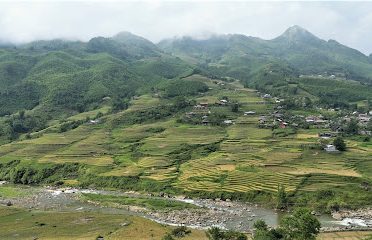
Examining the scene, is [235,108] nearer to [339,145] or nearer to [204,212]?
[339,145]

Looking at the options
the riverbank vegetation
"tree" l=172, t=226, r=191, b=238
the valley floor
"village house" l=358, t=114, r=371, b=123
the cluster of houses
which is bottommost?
the valley floor

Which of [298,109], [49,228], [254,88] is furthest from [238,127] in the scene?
[254,88]

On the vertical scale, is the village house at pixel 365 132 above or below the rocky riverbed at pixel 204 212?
above

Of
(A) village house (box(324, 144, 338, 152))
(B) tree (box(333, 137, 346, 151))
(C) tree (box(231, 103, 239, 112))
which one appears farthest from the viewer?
(C) tree (box(231, 103, 239, 112))

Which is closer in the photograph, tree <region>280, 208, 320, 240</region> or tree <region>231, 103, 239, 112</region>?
tree <region>280, 208, 320, 240</region>

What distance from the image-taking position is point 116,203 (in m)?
63.5

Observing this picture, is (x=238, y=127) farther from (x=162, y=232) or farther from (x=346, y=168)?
(x=162, y=232)

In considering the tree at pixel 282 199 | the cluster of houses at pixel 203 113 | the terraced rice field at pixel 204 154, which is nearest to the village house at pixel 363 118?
the terraced rice field at pixel 204 154

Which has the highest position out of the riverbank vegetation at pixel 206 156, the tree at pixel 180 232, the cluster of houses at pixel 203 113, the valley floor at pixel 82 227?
the cluster of houses at pixel 203 113

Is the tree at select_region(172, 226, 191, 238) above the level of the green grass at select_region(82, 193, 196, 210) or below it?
above

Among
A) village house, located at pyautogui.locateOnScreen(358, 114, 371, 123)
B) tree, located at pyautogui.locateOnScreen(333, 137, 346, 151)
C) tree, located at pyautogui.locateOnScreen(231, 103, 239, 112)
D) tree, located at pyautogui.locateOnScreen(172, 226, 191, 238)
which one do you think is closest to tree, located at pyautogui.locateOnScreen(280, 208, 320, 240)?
tree, located at pyautogui.locateOnScreen(172, 226, 191, 238)

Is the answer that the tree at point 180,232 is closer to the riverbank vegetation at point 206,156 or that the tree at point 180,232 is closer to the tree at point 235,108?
the riverbank vegetation at point 206,156

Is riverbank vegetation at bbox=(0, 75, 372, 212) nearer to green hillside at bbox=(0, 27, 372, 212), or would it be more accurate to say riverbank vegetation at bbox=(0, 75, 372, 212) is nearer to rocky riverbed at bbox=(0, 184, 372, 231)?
green hillside at bbox=(0, 27, 372, 212)

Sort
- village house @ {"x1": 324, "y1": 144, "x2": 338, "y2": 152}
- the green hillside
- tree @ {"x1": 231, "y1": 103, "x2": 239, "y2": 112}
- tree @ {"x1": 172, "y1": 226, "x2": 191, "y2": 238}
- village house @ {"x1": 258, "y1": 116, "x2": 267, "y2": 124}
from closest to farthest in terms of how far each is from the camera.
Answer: tree @ {"x1": 172, "y1": 226, "x2": 191, "y2": 238} → the green hillside → village house @ {"x1": 324, "y1": 144, "x2": 338, "y2": 152} → village house @ {"x1": 258, "y1": 116, "x2": 267, "y2": 124} → tree @ {"x1": 231, "y1": 103, "x2": 239, "y2": 112}
